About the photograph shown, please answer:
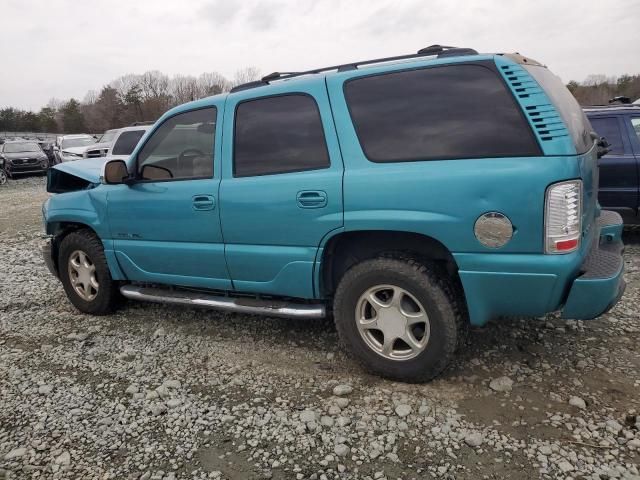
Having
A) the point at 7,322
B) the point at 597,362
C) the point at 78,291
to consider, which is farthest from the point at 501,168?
the point at 7,322


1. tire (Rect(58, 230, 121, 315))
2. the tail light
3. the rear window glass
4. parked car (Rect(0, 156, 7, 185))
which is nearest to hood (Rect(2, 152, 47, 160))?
parked car (Rect(0, 156, 7, 185))

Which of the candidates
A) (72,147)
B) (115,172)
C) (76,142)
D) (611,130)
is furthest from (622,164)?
(76,142)

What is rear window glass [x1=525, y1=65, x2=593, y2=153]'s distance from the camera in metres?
2.65

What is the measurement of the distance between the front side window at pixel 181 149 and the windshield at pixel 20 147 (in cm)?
2010

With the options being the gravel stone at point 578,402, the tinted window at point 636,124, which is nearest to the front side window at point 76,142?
the tinted window at point 636,124

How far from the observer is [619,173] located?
5824 millimetres

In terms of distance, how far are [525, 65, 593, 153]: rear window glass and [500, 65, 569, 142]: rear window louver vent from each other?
0.17 feet

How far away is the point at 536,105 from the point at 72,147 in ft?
65.9

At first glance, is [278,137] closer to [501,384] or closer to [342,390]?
[342,390]

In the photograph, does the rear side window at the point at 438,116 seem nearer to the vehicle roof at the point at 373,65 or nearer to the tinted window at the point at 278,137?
the vehicle roof at the point at 373,65

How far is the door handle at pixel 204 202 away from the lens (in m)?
3.50

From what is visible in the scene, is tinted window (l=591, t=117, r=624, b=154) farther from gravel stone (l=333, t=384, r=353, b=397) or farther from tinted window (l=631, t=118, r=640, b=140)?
gravel stone (l=333, t=384, r=353, b=397)

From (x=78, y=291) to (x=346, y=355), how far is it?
9.11 ft

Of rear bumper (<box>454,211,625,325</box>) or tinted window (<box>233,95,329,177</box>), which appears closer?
rear bumper (<box>454,211,625,325</box>)
